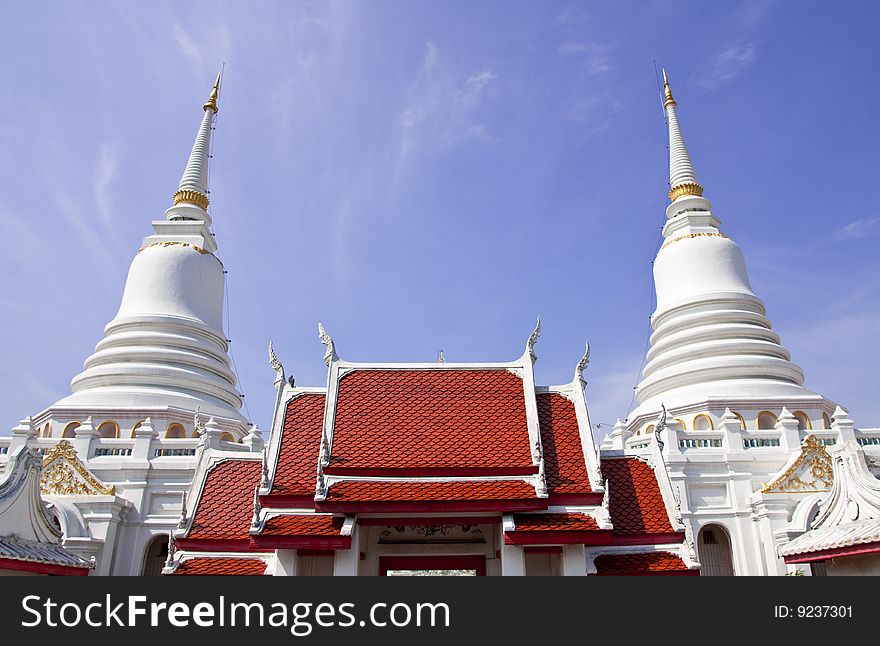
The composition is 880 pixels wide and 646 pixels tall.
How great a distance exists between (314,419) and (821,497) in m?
12.9

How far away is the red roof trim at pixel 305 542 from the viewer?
29.8 ft

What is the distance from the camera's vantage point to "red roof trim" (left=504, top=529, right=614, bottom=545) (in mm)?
9195

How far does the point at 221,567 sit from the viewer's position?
9.88 m

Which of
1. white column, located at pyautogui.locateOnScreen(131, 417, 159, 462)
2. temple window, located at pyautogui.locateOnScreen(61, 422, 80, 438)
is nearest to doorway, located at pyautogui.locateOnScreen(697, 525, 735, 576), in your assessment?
white column, located at pyautogui.locateOnScreen(131, 417, 159, 462)

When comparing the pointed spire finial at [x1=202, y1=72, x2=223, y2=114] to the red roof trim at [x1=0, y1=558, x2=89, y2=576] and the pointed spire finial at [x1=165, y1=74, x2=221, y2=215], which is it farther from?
the red roof trim at [x1=0, y1=558, x2=89, y2=576]

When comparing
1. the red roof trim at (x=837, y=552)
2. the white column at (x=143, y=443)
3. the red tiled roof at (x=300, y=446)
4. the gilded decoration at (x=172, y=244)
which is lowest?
the red roof trim at (x=837, y=552)

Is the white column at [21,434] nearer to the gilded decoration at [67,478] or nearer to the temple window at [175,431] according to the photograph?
the gilded decoration at [67,478]

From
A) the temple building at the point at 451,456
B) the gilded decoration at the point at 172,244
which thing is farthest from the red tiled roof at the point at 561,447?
the gilded decoration at the point at 172,244

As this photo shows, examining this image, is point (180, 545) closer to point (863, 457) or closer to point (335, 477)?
point (335, 477)

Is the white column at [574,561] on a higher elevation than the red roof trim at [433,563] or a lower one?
lower

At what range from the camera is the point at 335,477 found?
9.75 metres

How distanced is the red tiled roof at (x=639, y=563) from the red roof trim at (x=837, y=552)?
128 inches

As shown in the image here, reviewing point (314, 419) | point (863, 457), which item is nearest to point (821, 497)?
point (863, 457)

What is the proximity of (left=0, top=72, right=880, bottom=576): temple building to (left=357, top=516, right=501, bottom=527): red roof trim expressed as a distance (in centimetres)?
5
